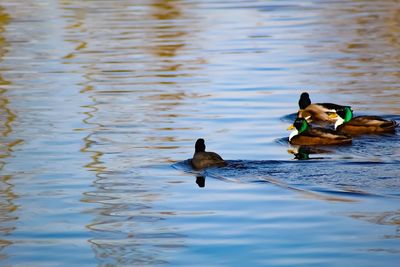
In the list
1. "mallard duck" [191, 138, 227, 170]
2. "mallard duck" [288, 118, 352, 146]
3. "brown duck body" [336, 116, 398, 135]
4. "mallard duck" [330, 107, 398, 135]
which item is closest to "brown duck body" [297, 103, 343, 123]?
"mallard duck" [330, 107, 398, 135]

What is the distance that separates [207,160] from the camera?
44.6 feet

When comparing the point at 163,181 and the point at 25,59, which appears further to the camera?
the point at 25,59

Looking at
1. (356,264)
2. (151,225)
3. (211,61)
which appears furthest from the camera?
(211,61)

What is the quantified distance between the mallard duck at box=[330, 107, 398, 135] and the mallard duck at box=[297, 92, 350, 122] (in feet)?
1.57

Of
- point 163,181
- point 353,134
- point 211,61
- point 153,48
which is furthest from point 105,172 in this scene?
point 153,48

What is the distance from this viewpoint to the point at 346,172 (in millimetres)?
12984

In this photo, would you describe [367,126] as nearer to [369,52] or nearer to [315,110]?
[315,110]

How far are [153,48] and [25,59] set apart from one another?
9.31 feet

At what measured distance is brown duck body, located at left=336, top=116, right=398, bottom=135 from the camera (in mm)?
15531

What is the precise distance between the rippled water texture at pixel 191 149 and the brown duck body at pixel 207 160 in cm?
12

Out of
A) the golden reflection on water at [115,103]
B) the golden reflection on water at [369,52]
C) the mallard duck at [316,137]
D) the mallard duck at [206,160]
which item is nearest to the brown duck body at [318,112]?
the golden reflection on water at [369,52]

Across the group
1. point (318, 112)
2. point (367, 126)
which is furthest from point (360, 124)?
point (318, 112)

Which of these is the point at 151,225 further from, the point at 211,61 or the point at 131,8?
the point at 131,8

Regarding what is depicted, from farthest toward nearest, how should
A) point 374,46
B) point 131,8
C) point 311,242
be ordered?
point 131,8
point 374,46
point 311,242
